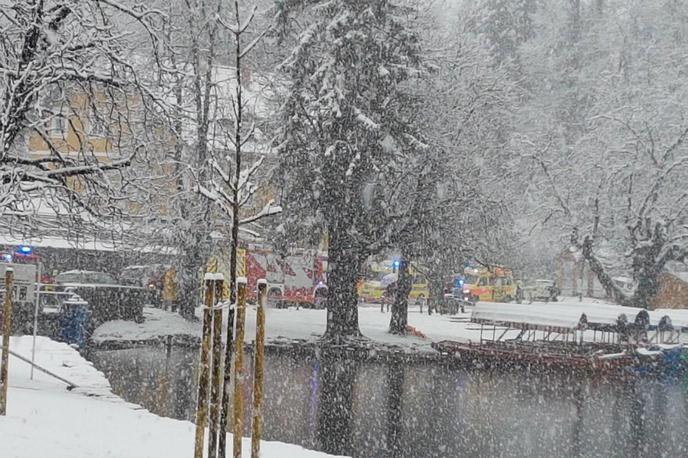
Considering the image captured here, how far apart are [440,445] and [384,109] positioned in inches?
614

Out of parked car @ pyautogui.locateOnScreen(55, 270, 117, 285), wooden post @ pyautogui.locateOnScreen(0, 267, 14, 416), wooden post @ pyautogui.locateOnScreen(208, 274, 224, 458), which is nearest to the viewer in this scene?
wooden post @ pyautogui.locateOnScreen(208, 274, 224, 458)

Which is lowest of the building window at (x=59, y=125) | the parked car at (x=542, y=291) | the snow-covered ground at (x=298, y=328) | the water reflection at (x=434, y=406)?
the water reflection at (x=434, y=406)

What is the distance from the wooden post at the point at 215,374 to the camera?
6.17 m

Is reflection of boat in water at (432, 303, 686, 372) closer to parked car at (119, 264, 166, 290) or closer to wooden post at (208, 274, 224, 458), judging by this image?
parked car at (119, 264, 166, 290)

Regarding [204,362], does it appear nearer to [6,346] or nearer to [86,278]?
[6,346]

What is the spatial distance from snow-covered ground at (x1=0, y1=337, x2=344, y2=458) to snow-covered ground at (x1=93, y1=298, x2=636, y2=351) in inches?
537

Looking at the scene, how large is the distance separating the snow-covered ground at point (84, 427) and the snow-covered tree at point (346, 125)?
14.4 meters

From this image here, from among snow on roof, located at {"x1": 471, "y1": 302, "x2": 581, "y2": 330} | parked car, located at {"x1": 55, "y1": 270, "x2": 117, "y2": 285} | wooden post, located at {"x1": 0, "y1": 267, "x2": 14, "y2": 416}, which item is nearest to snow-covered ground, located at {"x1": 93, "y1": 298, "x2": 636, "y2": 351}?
snow on roof, located at {"x1": 471, "y1": 302, "x2": 581, "y2": 330}

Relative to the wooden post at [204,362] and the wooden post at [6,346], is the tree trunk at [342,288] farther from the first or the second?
the wooden post at [204,362]

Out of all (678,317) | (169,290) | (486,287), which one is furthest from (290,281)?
(678,317)

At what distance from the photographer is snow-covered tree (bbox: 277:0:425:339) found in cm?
2630

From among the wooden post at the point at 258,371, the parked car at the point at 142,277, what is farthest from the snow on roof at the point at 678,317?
the wooden post at the point at 258,371

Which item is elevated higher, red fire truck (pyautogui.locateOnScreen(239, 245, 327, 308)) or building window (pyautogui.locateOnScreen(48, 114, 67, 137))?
building window (pyautogui.locateOnScreen(48, 114, 67, 137))

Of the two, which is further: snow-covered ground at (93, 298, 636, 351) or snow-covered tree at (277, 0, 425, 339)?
snow-covered ground at (93, 298, 636, 351)
